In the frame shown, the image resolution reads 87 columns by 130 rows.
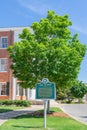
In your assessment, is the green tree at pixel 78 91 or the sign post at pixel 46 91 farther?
the green tree at pixel 78 91

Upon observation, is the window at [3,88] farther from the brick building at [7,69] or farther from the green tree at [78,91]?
the green tree at [78,91]

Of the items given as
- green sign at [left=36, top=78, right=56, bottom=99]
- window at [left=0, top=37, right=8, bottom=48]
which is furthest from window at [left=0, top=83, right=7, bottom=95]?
green sign at [left=36, top=78, right=56, bottom=99]

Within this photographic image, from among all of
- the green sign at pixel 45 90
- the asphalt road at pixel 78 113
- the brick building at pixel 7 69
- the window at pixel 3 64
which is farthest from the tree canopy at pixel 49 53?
the window at pixel 3 64

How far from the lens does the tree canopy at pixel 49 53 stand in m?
27.0

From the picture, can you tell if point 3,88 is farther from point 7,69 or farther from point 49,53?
point 49,53

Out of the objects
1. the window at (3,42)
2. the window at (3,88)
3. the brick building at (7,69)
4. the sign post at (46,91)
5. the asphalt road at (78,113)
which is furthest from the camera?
the window at (3,42)

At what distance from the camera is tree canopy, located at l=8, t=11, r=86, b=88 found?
27.0 m

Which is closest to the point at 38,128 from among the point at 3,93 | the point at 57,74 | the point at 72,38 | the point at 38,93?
the point at 38,93

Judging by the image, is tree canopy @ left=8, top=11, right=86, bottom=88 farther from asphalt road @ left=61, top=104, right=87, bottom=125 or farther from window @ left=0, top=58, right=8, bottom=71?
window @ left=0, top=58, right=8, bottom=71

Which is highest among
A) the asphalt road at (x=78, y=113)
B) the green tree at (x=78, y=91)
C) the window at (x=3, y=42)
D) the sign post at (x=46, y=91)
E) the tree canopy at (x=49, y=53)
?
the window at (x=3, y=42)

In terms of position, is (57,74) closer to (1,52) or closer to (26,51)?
(26,51)

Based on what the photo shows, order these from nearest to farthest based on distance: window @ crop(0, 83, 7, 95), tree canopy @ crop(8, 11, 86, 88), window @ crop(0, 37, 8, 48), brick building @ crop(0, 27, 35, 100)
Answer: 1. tree canopy @ crop(8, 11, 86, 88)
2. brick building @ crop(0, 27, 35, 100)
3. window @ crop(0, 83, 7, 95)
4. window @ crop(0, 37, 8, 48)

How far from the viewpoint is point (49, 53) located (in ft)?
88.9

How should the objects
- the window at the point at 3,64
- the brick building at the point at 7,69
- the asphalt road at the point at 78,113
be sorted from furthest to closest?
the window at the point at 3,64 → the brick building at the point at 7,69 → the asphalt road at the point at 78,113
